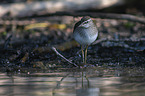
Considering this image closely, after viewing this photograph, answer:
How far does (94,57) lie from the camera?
772 centimetres

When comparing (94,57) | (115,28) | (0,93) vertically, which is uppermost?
(115,28)

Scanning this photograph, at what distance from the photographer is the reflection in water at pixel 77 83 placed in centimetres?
425

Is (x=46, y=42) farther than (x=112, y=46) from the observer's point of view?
Yes

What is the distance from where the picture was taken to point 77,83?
496 centimetres

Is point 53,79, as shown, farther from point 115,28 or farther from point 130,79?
point 115,28

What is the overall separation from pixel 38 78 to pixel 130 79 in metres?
1.53

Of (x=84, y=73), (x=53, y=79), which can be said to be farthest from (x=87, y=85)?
(x=84, y=73)

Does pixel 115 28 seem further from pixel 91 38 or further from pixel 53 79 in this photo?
pixel 53 79

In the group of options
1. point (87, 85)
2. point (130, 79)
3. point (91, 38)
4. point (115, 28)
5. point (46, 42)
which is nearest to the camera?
point (87, 85)

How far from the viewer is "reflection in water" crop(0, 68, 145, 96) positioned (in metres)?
4.25

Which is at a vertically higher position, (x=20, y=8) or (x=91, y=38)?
(x=20, y=8)

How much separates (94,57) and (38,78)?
2.53 metres

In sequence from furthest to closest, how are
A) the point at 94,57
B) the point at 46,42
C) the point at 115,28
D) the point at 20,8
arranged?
1. the point at 115,28
2. the point at 20,8
3. the point at 46,42
4. the point at 94,57

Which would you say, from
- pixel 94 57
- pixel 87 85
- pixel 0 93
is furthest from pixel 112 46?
pixel 0 93
